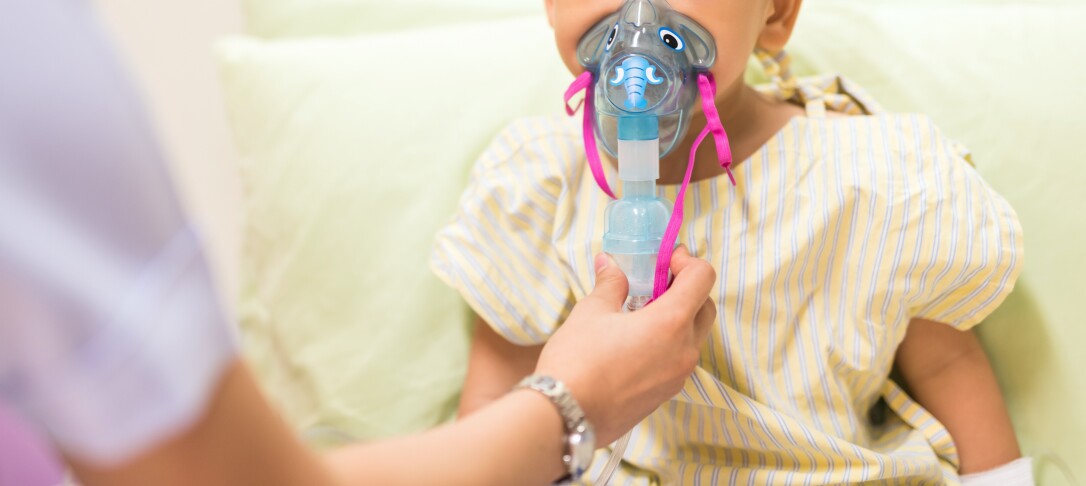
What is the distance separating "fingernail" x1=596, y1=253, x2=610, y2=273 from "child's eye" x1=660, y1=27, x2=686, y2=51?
7.7 inches

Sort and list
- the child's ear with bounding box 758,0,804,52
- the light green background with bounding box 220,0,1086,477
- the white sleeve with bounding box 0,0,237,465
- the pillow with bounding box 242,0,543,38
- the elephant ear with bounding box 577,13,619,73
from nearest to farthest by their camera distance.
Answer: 1. the white sleeve with bounding box 0,0,237,465
2. the elephant ear with bounding box 577,13,619,73
3. the child's ear with bounding box 758,0,804,52
4. the light green background with bounding box 220,0,1086,477
5. the pillow with bounding box 242,0,543,38

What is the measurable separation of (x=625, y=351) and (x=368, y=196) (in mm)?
564

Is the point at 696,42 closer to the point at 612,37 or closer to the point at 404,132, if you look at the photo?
the point at 612,37

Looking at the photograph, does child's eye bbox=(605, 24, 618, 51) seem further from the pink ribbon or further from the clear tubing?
the clear tubing

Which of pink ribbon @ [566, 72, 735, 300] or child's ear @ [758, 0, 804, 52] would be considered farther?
child's ear @ [758, 0, 804, 52]

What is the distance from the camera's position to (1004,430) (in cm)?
102

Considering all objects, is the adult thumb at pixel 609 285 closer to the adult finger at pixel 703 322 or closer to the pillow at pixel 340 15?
the adult finger at pixel 703 322

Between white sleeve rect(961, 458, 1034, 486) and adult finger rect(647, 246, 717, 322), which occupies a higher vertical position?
adult finger rect(647, 246, 717, 322)

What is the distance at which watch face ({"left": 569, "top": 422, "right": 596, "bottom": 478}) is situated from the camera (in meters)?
0.69

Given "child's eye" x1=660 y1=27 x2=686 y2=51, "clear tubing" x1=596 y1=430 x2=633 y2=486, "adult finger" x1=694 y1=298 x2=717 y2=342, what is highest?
"child's eye" x1=660 y1=27 x2=686 y2=51

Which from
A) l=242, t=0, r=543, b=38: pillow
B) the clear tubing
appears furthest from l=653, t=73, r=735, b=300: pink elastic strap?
l=242, t=0, r=543, b=38: pillow

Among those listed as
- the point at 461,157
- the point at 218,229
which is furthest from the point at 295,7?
the point at 218,229

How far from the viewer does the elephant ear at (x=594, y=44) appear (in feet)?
2.94

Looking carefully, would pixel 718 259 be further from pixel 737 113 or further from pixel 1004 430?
pixel 1004 430
